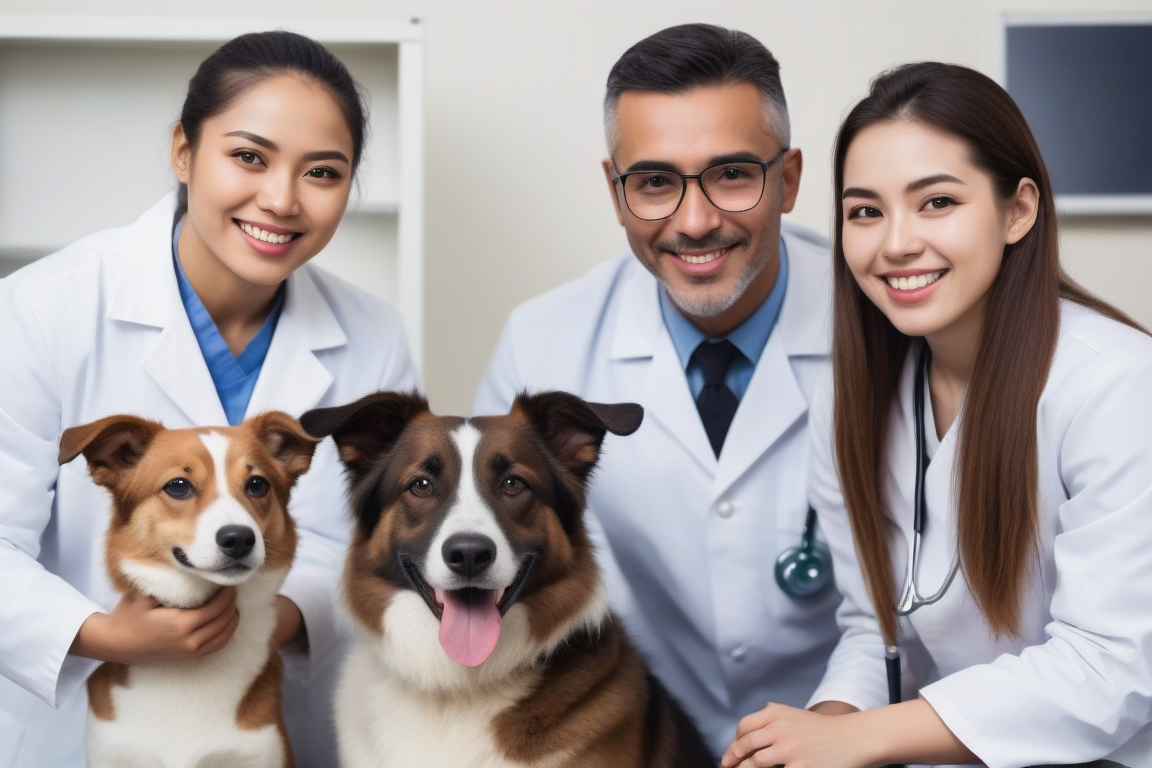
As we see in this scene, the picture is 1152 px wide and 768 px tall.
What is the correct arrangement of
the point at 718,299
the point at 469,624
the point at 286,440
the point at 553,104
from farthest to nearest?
the point at 553,104, the point at 718,299, the point at 286,440, the point at 469,624

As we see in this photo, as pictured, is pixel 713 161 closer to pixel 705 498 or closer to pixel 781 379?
pixel 781 379

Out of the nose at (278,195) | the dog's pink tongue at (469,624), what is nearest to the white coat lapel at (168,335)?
the nose at (278,195)

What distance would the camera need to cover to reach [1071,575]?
73.3 inches

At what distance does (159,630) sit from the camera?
1.87 meters

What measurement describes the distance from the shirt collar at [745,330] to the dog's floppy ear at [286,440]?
1.03m

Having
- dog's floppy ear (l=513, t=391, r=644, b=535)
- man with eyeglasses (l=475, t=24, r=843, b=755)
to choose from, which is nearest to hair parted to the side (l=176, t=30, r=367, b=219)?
man with eyeglasses (l=475, t=24, r=843, b=755)

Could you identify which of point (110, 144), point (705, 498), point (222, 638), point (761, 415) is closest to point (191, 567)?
point (222, 638)

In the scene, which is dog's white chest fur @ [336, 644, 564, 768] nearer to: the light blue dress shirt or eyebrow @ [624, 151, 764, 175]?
the light blue dress shirt

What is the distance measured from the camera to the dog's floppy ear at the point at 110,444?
1851 millimetres

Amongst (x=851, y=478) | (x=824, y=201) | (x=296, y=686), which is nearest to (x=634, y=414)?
(x=851, y=478)

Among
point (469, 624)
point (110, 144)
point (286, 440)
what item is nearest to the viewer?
point (469, 624)

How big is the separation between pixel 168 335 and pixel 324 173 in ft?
1.70

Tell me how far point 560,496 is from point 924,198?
91 cm

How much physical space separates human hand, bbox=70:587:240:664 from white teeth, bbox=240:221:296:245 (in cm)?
85
